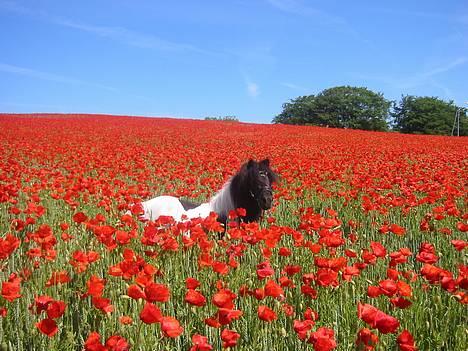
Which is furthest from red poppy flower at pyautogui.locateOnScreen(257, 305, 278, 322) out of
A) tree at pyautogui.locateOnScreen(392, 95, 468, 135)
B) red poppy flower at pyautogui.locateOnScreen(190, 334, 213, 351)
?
tree at pyautogui.locateOnScreen(392, 95, 468, 135)

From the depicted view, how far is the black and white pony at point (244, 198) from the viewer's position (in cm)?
580

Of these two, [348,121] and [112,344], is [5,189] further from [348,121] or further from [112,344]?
[348,121]

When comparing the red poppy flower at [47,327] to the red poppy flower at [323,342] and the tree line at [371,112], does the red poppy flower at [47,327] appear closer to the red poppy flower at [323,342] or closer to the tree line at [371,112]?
the red poppy flower at [323,342]

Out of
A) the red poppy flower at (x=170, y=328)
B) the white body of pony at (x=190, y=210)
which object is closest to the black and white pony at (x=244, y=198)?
the white body of pony at (x=190, y=210)

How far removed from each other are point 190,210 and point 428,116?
68.6 meters

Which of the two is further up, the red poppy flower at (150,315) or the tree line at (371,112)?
the tree line at (371,112)

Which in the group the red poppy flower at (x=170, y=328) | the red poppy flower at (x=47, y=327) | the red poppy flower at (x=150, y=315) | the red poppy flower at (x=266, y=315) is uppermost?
the red poppy flower at (x=150, y=315)

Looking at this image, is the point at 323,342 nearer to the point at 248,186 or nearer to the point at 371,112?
the point at 248,186

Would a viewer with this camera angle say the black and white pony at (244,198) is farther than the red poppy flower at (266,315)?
Yes

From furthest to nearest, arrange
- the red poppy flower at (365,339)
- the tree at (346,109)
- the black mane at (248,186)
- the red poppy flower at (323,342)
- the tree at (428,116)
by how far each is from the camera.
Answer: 1. the tree at (346,109)
2. the tree at (428,116)
3. the black mane at (248,186)
4. the red poppy flower at (365,339)
5. the red poppy flower at (323,342)

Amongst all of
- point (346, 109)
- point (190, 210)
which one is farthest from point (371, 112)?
point (190, 210)

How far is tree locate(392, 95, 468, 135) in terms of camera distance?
2596 inches

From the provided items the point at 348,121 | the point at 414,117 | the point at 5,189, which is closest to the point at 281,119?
the point at 348,121

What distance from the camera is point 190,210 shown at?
6500mm
